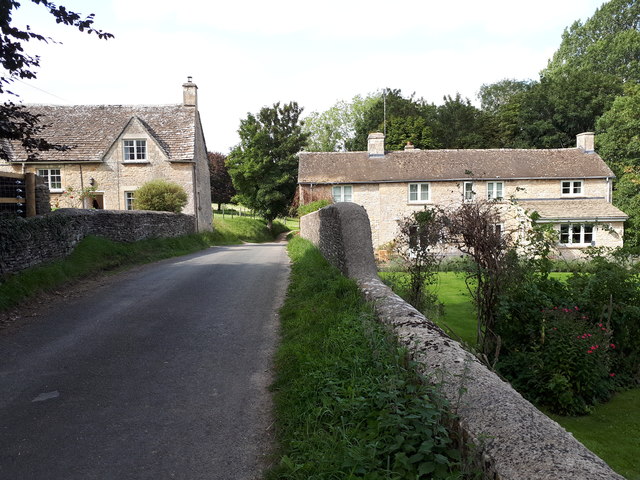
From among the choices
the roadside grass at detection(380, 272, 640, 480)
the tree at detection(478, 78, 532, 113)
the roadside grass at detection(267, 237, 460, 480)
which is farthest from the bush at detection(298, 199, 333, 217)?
the tree at detection(478, 78, 532, 113)

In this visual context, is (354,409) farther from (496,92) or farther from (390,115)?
(496,92)

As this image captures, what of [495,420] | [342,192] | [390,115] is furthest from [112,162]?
[390,115]

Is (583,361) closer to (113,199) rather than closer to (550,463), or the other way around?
(550,463)

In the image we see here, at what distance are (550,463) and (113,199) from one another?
30.1 m

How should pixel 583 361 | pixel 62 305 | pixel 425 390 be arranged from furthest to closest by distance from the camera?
pixel 62 305, pixel 583 361, pixel 425 390

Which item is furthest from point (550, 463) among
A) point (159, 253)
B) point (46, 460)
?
point (159, 253)

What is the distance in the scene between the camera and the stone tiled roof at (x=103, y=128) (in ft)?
91.9

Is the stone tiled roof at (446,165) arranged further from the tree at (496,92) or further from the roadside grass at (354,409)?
the tree at (496,92)

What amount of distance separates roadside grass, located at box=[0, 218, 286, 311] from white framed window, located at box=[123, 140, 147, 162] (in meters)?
7.05

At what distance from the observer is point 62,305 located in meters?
9.17

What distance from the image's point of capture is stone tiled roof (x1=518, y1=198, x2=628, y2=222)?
2894cm

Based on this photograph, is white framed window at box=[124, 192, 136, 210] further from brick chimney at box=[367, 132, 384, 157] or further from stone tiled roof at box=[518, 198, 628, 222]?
stone tiled roof at box=[518, 198, 628, 222]

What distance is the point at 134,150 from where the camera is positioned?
1109 inches

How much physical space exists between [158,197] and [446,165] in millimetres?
20241
